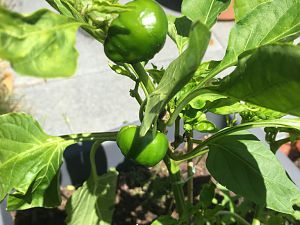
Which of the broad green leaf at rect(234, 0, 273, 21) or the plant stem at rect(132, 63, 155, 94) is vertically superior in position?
the broad green leaf at rect(234, 0, 273, 21)

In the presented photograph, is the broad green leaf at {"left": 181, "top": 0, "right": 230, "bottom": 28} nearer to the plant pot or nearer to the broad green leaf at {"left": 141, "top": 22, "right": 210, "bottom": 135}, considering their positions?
the broad green leaf at {"left": 141, "top": 22, "right": 210, "bottom": 135}

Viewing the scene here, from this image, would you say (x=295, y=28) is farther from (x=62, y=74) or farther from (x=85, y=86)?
(x=85, y=86)

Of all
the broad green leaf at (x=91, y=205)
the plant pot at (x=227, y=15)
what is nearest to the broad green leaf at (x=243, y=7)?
the broad green leaf at (x=91, y=205)

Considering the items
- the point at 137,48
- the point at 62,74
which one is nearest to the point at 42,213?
the point at 137,48

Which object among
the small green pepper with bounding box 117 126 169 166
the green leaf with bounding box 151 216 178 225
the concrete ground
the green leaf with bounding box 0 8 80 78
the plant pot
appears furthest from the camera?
the plant pot

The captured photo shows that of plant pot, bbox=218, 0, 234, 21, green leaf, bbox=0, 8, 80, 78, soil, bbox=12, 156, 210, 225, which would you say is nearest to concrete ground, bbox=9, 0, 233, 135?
plant pot, bbox=218, 0, 234, 21

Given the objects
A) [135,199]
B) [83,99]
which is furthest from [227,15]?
[135,199]

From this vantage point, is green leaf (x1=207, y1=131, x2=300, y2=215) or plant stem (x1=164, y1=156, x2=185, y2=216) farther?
plant stem (x1=164, y1=156, x2=185, y2=216)
